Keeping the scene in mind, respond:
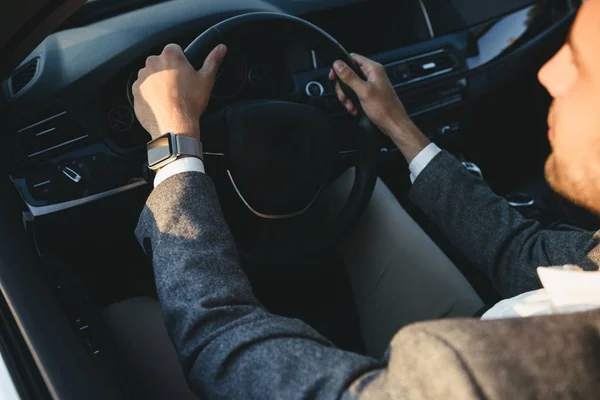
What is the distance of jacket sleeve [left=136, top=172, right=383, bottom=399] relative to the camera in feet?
2.18

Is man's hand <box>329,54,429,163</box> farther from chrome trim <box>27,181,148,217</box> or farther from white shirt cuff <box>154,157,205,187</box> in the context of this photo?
chrome trim <box>27,181,148,217</box>

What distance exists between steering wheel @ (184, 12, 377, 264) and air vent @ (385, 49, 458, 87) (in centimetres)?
36

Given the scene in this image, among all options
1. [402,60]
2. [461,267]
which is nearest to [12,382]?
[461,267]

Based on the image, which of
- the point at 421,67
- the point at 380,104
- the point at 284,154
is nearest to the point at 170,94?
the point at 284,154

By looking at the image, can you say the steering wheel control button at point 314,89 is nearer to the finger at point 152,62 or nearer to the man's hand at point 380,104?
the man's hand at point 380,104

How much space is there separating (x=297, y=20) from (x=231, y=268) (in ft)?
1.94

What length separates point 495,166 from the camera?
A: 2021 mm

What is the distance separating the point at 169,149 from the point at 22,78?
50 centimetres

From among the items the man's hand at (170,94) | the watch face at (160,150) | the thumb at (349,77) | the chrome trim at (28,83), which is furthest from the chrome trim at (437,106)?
the chrome trim at (28,83)

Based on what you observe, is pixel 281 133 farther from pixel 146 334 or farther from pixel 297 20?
pixel 146 334

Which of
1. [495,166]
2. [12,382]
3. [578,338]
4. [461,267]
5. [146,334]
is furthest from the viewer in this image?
[495,166]

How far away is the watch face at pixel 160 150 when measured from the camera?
0.92m

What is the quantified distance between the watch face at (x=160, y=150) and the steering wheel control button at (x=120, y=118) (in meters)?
0.28

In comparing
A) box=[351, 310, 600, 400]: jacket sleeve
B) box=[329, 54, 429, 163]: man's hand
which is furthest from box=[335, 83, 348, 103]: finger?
box=[351, 310, 600, 400]: jacket sleeve
